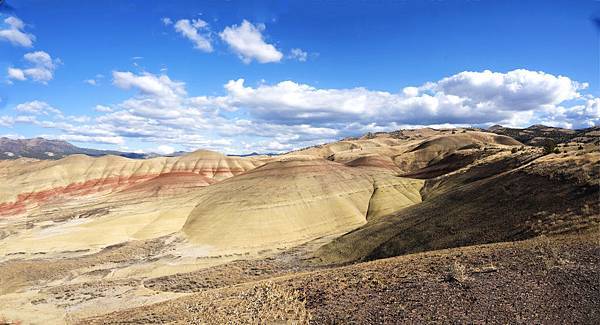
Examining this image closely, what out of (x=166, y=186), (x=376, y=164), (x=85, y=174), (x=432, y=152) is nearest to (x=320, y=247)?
(x=376, y=164)

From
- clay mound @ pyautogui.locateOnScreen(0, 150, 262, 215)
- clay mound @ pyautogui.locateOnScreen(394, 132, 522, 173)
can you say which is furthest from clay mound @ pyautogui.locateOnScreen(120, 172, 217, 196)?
clay mound @ pyautogui.locateOnScreen(394, 132, 522, 173)

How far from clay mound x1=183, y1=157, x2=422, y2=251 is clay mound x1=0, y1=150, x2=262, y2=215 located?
5146 cm

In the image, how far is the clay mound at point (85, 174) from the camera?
13950cm

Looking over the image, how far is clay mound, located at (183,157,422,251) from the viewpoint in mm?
68556

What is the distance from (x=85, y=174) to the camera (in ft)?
544

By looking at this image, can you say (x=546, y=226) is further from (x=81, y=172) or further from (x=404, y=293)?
(x=81, y=172)

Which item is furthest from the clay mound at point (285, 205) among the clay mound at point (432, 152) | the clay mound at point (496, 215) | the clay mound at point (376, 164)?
the clay mound at point (432, 152)

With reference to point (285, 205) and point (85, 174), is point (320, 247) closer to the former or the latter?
point (285, 205)

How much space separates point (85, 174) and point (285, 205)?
123m

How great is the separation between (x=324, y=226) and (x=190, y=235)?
24811mm

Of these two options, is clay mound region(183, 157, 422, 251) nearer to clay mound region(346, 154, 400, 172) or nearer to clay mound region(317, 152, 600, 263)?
clay mound region(346, 154, 400, 172)

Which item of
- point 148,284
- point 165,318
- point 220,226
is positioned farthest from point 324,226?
point 165,318

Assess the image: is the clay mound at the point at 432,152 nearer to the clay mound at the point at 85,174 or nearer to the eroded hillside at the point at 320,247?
the eroded hillside at the point at 320,247

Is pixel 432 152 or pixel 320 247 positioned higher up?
pixel 432 152
